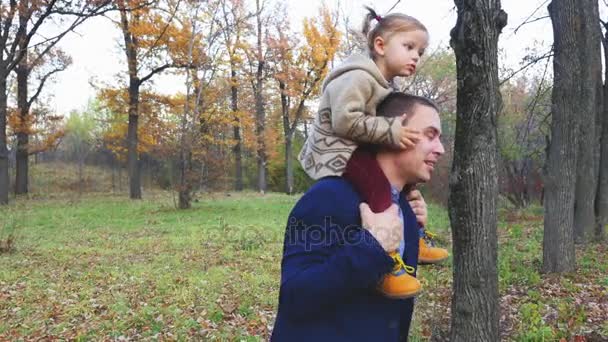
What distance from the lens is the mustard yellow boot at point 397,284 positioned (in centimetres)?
133

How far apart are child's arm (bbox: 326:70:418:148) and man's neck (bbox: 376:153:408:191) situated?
0.06m

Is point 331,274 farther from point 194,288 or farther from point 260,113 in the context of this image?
point 260,113

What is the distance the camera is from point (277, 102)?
108 feet

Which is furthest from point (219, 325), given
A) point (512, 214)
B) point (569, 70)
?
point (512, 214)

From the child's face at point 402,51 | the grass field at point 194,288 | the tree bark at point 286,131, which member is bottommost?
the grass field at point 194,288

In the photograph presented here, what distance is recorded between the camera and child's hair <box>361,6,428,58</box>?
5.83 feet

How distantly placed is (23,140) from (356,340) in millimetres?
25298

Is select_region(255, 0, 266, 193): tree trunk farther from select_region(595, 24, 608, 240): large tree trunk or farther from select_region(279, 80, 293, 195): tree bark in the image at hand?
select_region(595, 24, 608, 240): large tree trunk

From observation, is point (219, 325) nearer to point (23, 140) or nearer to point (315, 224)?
point (315, 224)

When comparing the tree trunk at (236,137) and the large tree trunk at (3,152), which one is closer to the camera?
the large tree trunk at (3,152)

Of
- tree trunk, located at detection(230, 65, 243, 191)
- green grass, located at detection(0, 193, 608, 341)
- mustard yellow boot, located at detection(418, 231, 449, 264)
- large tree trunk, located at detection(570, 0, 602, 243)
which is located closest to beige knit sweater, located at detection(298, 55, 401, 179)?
mustard yellow boot, located at detection(418, 231, 449, 264)

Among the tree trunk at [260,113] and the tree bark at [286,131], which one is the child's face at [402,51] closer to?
the tree bark at [286,131]

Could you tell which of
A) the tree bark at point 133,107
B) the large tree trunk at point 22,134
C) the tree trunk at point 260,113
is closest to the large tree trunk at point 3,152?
the large tree trunk at point 22,134

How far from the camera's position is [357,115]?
1485mm
